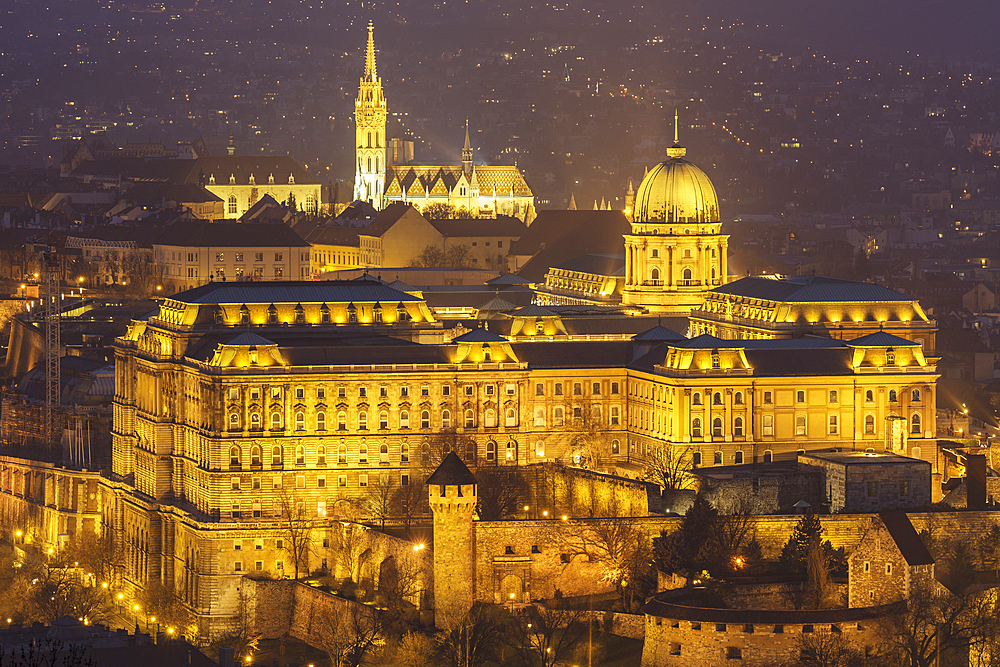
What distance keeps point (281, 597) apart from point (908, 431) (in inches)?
1481

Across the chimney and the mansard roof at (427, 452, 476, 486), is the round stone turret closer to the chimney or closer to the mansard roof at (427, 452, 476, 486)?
the mansard roof at (427, 452, 476, 486)

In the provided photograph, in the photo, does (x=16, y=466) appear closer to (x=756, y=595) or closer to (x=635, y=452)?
(x=635, y=452)

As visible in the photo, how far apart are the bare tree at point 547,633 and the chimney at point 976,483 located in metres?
22.7

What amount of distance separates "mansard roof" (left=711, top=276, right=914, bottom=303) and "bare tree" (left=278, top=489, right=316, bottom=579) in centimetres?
3922

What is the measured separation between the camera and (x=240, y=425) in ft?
510

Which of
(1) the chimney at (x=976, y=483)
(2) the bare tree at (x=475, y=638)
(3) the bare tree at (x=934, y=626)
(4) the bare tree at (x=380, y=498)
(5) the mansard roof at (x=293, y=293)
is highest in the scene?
(5) the mansard roof at (x=293, y=293)

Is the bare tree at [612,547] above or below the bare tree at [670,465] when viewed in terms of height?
below

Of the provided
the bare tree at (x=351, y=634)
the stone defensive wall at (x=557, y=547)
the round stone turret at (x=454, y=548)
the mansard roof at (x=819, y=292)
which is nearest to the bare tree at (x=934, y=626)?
the stone defensive wall at (x=557, y=547)

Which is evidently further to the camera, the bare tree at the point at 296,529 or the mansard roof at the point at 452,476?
the bare tree at the point at 296,529

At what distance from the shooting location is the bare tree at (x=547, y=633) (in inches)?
5138

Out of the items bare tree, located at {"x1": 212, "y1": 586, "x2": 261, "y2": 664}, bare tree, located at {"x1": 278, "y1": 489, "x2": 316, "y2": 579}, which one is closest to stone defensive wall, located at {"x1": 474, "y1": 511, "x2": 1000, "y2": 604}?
bare tree, located at {"x1": 212, "y1": 586, "x2": 261, "y2": 664}

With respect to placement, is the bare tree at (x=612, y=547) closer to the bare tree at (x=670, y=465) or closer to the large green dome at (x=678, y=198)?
the bare tree at (x=670, y=465)

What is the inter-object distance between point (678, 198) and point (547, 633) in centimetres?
7045

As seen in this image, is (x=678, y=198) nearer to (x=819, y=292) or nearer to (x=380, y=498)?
(x=819, y=292)
